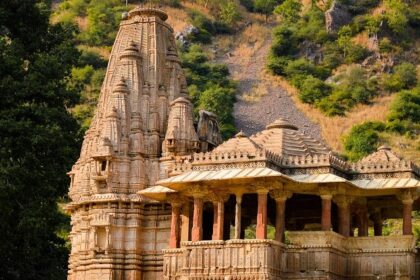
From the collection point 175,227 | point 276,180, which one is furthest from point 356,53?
point 276,180

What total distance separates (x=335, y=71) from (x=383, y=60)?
13.8 feet

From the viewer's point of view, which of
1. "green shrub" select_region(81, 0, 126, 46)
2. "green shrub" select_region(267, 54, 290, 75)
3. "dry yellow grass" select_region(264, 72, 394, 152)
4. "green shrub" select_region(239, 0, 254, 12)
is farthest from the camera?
"green shrub" select_region(239, 0, 254, 12)

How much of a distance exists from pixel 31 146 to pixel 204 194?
8607 mm

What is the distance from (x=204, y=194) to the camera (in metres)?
21.5

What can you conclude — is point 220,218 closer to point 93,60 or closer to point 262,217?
point 262,217

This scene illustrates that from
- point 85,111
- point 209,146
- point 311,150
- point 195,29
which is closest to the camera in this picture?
point 311,150

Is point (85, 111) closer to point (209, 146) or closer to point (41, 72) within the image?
point (41, 72)

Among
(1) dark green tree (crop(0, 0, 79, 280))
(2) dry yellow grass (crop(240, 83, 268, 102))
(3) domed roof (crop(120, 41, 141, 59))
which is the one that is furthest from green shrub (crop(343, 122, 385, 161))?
(3) domed roof (crop(120, 41, 141, 59))

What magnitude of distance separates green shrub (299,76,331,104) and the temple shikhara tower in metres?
53.4

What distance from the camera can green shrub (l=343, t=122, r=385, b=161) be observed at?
63719 mm

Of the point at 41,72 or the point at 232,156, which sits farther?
the point at 41,72

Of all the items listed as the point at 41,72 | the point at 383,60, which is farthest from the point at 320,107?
the point at 41,72

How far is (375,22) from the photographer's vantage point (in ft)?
289

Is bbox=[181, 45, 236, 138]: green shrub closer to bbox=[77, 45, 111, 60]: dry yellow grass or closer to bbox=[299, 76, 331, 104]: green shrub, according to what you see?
bbox=[299, 76, 331, 104]: green shrub
